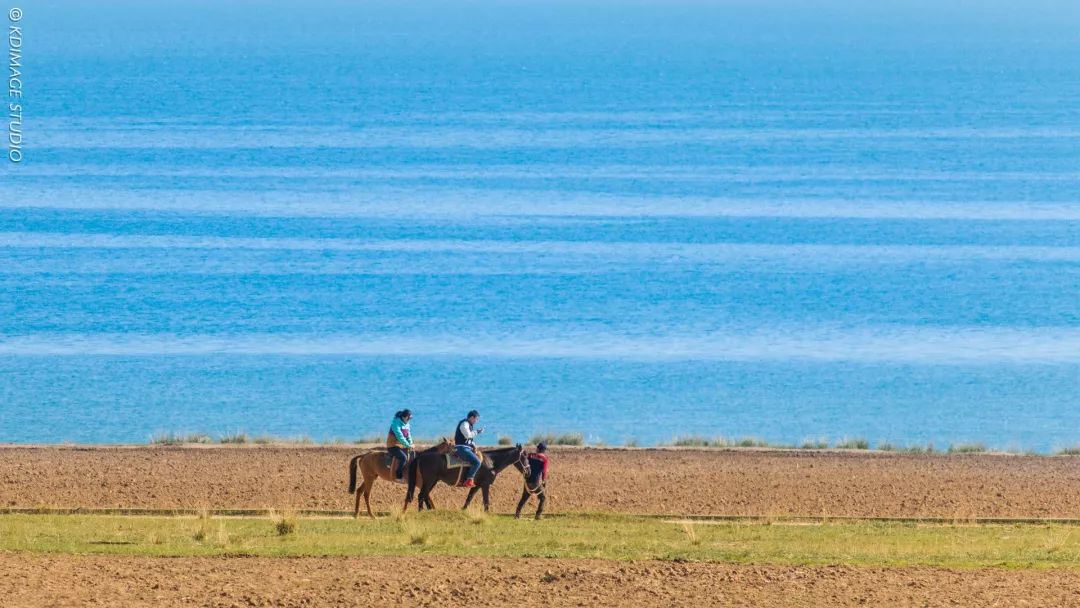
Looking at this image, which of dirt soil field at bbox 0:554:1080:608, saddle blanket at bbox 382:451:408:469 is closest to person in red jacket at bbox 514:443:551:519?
saddle blanket at bbox 382:451:408:469

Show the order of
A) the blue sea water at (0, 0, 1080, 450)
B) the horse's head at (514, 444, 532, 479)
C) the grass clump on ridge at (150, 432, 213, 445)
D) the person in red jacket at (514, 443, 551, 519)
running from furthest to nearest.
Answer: the blue sea water at (0, 0, 1080, 450) → the grass clump on ridge at (150, 432, 213, 445) → the horse's head at (514, 444, 532, 479) → the person in red jacket at (514, 443, 551, 519)

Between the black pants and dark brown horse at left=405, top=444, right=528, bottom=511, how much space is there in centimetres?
12

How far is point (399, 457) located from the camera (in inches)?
951

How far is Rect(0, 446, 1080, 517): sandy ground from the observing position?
25078 mm

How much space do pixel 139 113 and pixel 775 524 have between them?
115 metres

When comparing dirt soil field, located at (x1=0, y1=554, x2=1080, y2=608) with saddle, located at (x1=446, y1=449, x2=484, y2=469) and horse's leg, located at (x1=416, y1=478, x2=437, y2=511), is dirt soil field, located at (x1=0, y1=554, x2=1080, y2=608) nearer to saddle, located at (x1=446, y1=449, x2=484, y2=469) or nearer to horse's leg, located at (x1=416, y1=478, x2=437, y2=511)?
saddle, located at (x1=446, y1=449, x2=484, y2=469)

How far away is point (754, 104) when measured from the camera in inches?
→ 5861

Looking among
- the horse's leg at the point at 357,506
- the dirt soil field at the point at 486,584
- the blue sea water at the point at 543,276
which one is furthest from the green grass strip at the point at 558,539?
the blue sea water at the point at 543,276

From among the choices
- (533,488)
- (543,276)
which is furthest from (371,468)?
(543,276)

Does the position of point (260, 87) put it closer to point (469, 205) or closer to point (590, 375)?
point (469, 205)

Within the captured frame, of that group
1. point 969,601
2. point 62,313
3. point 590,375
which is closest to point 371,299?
point 62,313

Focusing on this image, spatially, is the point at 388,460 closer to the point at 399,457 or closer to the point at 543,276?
the point at 399,457

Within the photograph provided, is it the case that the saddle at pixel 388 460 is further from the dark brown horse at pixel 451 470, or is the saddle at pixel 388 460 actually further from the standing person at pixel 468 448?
the standing person at pixel 468 448

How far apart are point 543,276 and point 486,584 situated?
49.2 m
